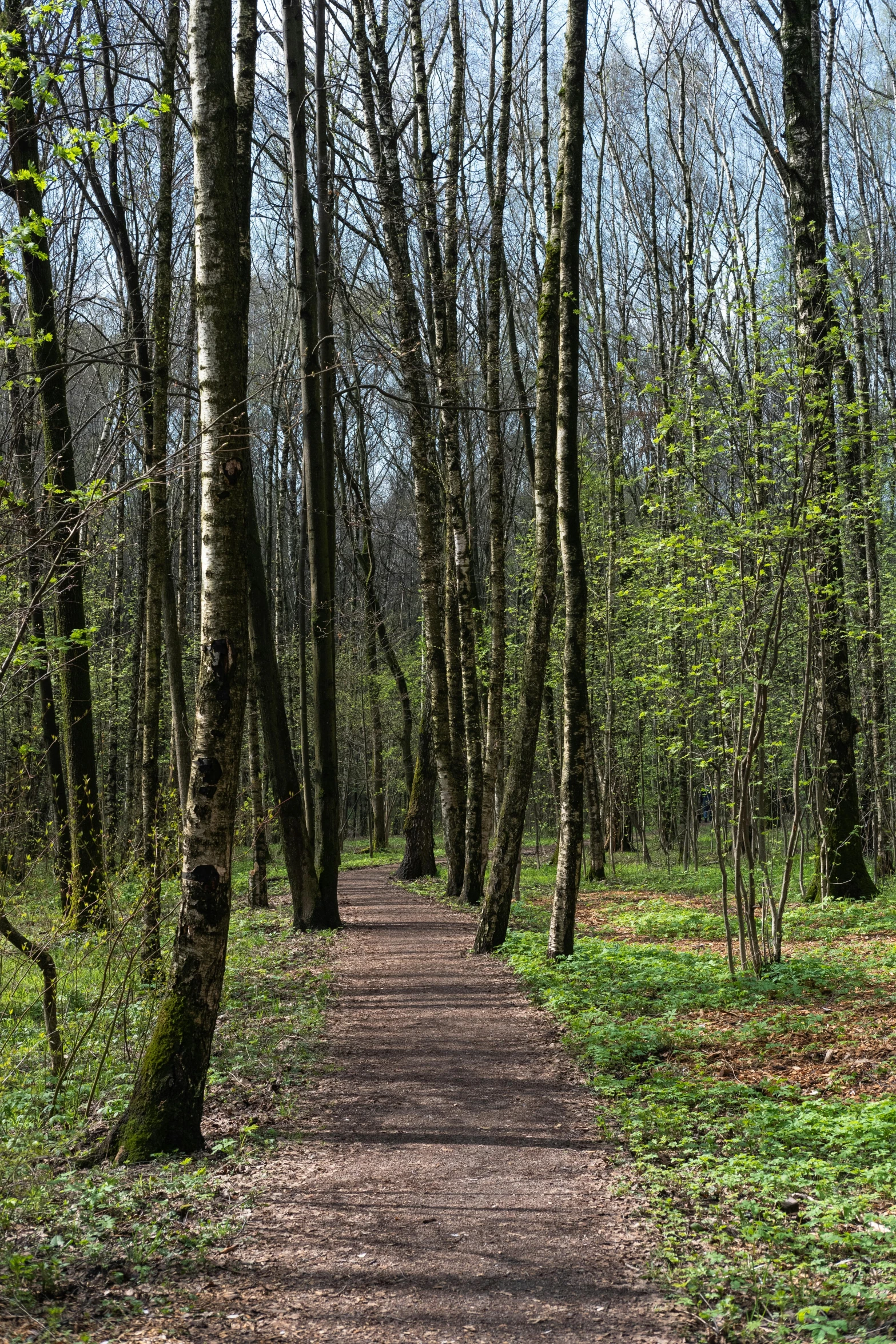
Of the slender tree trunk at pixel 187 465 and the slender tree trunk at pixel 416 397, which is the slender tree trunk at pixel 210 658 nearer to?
the slender tree trunk at pixel 187 465

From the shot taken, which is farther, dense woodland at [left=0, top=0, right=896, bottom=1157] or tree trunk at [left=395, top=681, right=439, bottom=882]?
tree trunk at [left=395, top=681, right=439, bottom=882]

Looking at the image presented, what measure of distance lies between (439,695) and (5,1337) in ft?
38.2

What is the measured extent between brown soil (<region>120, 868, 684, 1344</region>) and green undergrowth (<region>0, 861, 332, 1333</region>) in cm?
25

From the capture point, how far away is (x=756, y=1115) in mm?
4840

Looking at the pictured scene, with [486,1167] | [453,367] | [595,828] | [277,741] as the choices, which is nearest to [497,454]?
[453,367]

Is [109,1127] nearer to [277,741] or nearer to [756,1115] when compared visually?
[756,1115]

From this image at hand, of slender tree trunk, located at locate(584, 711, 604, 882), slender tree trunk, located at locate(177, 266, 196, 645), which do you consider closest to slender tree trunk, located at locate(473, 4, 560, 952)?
slender tree trunk, located at locate(177, 266, 196, 645)

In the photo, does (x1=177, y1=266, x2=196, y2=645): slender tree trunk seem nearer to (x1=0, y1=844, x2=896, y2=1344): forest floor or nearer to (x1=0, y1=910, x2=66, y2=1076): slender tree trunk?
(x1=0, y1=910, x2=66, y2=1076): slender tree trunk

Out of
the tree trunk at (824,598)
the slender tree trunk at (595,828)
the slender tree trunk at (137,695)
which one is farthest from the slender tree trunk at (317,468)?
the slender tree trunk at (595,828)

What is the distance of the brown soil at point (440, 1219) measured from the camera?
3.21m

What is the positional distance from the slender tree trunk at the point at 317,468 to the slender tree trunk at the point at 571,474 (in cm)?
361

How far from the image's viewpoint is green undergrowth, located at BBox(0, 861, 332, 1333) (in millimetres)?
3461

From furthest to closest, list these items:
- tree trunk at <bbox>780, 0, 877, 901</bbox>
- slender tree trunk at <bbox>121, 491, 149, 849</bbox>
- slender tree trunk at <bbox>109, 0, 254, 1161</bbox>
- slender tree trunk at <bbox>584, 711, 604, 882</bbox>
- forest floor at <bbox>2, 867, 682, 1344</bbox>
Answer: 1. slender tree trunk at <bbox>584, 711, 604, 882</bbox>
2. slender tree trunk at <bbox>121, 491, 149, 849</bbox>
3. tree trunk at <bbox>780, 0, 877, 901</bbox>
4. slender tree trunk at <bbox>109, 0, 254, 1161</bbox>
5. forest floor at <bbox>2, 867, 682, 1344</bbox>

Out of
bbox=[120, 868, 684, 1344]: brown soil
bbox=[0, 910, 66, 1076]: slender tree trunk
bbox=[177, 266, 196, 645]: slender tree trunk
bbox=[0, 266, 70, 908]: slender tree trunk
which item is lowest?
bbox=[120, 868, 684, 1344]: brown soil
